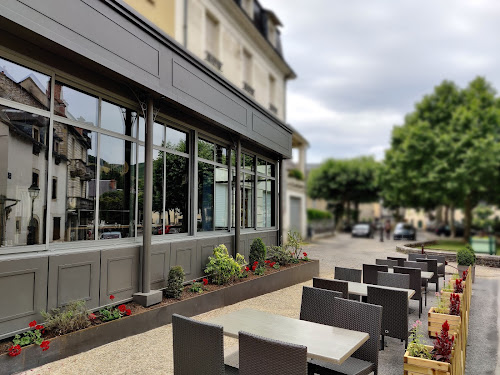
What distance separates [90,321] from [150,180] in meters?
2.51

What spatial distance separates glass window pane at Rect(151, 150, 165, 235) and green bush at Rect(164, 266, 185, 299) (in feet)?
3.01

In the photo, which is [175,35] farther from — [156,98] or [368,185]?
[368,185]

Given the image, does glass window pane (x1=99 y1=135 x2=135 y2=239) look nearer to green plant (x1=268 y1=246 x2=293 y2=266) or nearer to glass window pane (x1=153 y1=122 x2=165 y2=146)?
glass window pane (x1=153 y1=122 x2=165 y2=146)

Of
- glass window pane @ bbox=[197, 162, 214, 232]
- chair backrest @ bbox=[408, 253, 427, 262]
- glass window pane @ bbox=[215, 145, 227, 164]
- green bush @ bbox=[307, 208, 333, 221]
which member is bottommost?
chair backrest @ bbox=[408, 253, 427, 262]

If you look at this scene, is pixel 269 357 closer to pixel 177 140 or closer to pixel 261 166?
pixel 177 140

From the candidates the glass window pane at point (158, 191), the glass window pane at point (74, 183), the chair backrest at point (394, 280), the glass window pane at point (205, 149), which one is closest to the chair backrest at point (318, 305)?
the chair backrest at point (394, 280)

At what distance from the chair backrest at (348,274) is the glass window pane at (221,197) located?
12.1 feet

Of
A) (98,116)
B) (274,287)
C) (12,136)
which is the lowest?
(274,287)

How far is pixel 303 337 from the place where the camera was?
349cm

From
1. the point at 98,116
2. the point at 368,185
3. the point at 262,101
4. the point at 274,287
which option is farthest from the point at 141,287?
the point at 368,185

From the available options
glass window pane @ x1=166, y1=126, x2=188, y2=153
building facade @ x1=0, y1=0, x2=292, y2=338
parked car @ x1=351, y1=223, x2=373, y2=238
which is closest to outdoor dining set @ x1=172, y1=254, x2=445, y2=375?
building facade @ x1=0, y1=0, x2=292, y2=338

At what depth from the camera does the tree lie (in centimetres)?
4375

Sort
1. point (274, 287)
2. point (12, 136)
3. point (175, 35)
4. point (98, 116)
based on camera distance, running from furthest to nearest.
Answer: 1. point (175, 35)
2. point (274, 287)
3. point (98, 116)
4. point (12, 136)

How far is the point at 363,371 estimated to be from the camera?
3.52m
